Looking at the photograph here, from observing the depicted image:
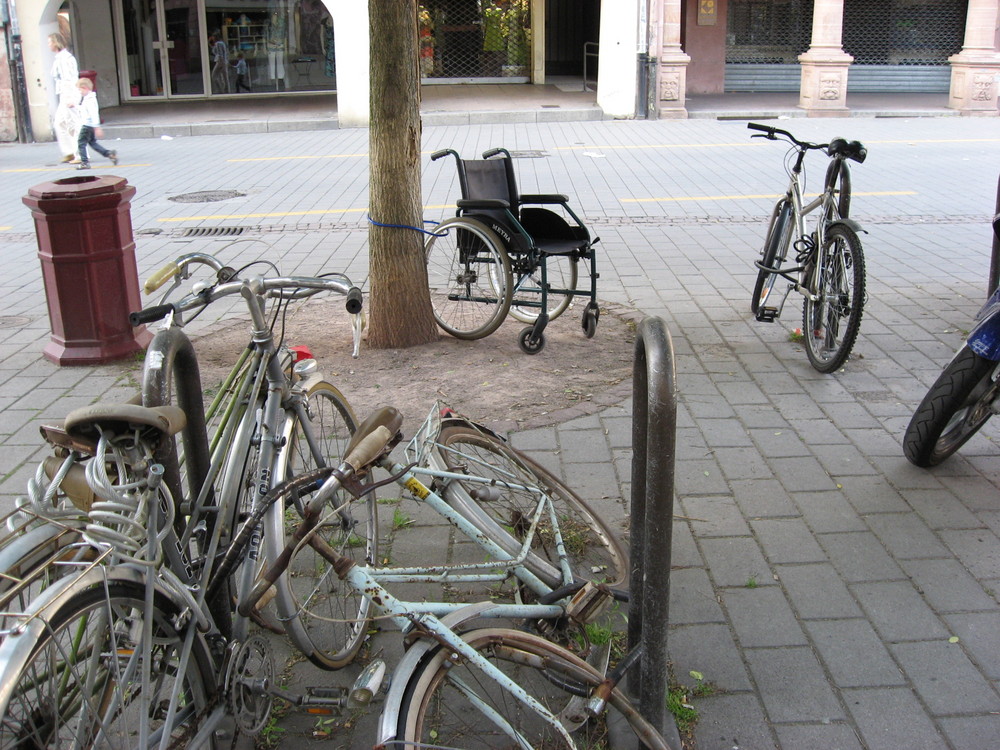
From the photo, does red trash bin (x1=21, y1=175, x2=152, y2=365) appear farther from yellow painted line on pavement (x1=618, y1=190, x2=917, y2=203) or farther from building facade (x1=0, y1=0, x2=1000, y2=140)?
building facade (x1=0, y1=0, x2=1000, y2=140)

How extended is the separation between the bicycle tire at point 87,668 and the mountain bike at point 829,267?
4.09 m

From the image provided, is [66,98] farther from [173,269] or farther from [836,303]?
[173,269]

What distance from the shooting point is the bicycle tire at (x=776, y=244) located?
20.2 ft

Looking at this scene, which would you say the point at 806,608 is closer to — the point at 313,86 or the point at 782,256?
the point at 782,256

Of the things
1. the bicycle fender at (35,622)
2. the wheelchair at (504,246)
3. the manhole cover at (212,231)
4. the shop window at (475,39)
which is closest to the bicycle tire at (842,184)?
the wheelchair at (504,246)

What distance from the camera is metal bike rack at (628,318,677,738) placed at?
2.44m

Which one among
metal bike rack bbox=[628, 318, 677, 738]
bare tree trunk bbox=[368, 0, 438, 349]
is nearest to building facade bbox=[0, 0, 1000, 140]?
bare tree trunk bbox=[368, 0, 438, 349]

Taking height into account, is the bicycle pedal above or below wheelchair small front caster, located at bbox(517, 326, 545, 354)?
above

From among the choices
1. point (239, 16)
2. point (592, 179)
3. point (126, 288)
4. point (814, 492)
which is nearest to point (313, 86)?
point (239, 16)

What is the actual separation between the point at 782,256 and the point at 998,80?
51.1 feet

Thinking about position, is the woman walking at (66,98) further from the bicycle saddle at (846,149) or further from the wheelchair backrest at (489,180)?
the bicycle saddle at (846,149)

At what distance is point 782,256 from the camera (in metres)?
6.27

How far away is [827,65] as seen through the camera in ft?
61.5

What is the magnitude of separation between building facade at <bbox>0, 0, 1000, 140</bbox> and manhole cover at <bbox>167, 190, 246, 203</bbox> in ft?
21.4
